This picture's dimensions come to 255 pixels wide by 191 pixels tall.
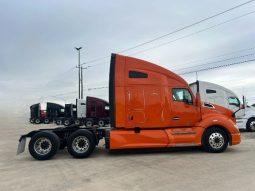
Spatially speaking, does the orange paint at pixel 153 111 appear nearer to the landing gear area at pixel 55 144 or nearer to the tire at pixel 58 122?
the landing gear area at pixel 55 144

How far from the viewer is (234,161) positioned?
10.4m

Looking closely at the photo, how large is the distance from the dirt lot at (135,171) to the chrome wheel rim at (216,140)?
1.22 ft

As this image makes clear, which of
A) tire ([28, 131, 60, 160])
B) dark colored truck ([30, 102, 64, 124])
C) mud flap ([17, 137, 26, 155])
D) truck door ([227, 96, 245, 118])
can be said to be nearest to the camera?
tire ([28, 131, 60, 160])

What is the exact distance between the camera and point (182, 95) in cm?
1278

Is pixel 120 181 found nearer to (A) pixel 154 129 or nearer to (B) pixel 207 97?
(A) pixel 154 129

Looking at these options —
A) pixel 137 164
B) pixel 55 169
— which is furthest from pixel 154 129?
pixel 55 169

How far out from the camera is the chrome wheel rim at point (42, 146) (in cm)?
1180

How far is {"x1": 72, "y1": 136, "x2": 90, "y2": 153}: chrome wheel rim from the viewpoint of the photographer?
39.0 ft

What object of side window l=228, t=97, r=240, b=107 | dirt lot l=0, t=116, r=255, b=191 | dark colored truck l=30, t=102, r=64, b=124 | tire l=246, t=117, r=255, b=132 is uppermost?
dark colored truck l=30, t=102, r=64, b=124

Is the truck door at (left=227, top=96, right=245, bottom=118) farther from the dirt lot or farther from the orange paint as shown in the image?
the orange paint

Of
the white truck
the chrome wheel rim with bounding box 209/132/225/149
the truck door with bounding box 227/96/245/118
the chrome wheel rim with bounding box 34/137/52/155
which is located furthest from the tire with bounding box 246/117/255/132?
the chrome wheel rim with bounding box 34/137/52/155

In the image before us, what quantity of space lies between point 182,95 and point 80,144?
3.98 metres

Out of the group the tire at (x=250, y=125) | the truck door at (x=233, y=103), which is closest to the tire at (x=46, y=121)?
the tire at (x=250, y=125)

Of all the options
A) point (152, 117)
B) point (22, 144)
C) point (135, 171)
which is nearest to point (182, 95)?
point (152, 117)
